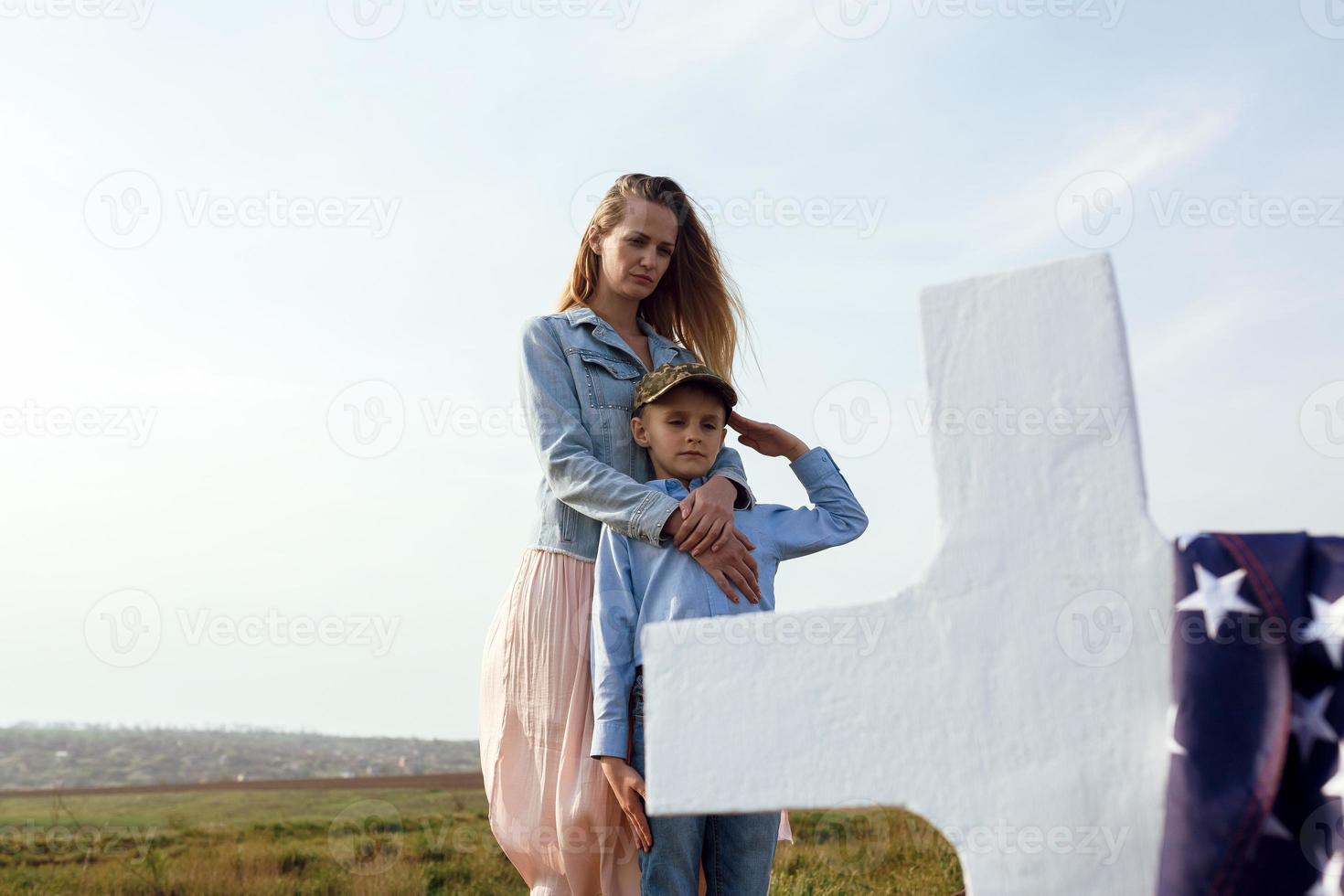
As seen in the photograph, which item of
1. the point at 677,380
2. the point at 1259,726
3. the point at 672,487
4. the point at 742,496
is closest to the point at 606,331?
the point at 677,380

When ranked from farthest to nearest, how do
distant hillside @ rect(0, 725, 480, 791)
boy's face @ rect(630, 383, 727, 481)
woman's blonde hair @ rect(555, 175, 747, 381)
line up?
distant hillside @ rect(0, 725, 480, 791)
woman's blonde hair @ rect(555, 175, 747, 381)
boy's face @ rect(630, 383, 727, 481)

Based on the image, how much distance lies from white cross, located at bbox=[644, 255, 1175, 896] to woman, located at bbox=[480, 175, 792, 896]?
2.80ft

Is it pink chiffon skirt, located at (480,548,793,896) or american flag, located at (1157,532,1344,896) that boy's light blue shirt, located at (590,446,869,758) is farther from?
american flag, located at (1157,532,1344,896)

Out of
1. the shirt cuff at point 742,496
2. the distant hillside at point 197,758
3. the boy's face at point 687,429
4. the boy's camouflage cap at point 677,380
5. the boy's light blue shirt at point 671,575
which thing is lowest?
the distant hillside at point 197,758

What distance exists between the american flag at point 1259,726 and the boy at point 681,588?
1.37 metres

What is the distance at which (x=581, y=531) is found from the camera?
3631mm

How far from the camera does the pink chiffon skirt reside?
334cm

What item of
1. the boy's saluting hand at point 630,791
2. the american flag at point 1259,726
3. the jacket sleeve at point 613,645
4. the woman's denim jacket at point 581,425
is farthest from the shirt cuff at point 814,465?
the american flag at point 1259,726

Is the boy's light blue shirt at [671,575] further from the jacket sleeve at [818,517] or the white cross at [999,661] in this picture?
the white cross at [999,661]

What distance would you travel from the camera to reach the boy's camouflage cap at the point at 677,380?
3.47 metres

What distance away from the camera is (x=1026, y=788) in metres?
2.22

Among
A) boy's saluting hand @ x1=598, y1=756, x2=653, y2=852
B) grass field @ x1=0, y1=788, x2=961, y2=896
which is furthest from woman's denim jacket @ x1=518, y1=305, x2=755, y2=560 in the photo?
grass field @ x1=0, y1=788, x2=961, y2=896

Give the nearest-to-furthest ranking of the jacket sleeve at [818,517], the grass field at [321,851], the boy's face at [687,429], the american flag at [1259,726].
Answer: the american flag at [1259,726]
the jacket sleeve at [818,517]
the boy's face at [687,429]
the grass field at [321,851]

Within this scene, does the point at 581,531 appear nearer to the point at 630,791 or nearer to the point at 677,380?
the point at 677,380
